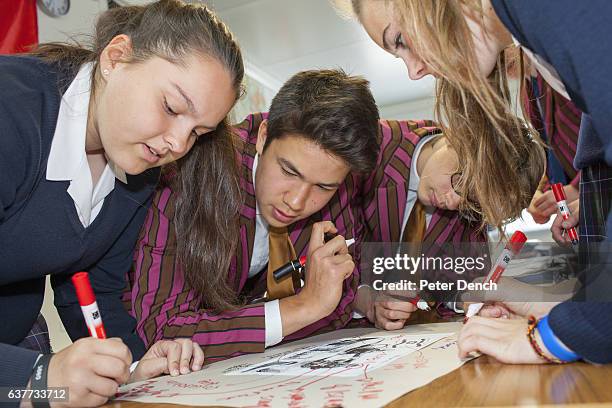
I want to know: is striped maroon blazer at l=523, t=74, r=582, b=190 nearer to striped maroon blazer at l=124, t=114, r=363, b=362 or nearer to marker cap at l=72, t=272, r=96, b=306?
striped maroon blazer at l=124, t=114, r=363, b=362

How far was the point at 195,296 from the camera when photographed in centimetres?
114

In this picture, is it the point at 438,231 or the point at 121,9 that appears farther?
the point at 438,231

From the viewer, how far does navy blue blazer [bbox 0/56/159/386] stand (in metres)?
0.82

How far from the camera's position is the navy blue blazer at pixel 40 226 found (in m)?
0.82

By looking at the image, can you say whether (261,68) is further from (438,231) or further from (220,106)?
(220,106)

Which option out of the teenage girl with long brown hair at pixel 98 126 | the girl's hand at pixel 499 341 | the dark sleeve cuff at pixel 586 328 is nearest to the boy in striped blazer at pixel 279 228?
the teenage girl with long brown hair at pixel 98 126

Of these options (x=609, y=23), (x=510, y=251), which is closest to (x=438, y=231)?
(x=510, y=251)

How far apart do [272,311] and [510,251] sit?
0.46 meters

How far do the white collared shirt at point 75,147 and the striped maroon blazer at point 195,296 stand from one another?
0.57ft

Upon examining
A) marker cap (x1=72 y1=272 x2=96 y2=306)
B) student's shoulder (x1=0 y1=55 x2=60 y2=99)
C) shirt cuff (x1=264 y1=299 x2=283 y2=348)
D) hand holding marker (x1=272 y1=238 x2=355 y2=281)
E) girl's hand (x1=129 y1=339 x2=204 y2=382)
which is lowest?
shirt cuff (x1=264 y1=299 x2=283 y2=348)

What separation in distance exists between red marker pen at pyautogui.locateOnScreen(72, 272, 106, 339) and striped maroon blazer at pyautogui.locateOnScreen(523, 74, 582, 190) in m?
0.85

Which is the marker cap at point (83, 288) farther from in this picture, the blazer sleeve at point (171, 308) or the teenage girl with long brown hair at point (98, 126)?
the blazer sleeve at point (171, 308)

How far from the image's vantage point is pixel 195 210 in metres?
1.12

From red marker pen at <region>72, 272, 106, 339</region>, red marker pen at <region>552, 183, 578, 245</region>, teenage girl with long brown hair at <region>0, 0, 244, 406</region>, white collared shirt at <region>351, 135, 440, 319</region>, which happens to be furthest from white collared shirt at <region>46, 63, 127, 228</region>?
red marker pen at <region>552, 183, 578, 245</region>
